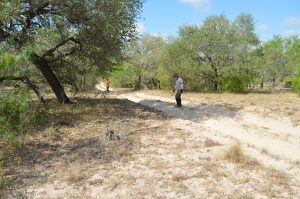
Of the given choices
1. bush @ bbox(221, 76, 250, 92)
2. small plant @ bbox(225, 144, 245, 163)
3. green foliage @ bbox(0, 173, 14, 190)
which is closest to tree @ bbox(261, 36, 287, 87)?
bush @ bbox(221, 76, 250, 92)

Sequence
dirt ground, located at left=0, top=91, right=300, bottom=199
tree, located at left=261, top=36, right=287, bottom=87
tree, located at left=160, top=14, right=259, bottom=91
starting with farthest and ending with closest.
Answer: tree, located at left=261, top=36, right=287, bottom=87
tree, located at left=160, top=14, right=259, bottom=91
dirt ground, located at left=0, top=91, right=300, bottom=199

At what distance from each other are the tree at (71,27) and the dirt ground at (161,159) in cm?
470

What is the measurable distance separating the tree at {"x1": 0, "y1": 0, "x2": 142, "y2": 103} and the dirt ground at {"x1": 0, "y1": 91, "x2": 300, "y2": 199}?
4.70 meters

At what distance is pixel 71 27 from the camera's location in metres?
20.1

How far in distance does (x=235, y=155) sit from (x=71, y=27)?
13371 millimetres

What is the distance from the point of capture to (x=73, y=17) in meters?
18.9

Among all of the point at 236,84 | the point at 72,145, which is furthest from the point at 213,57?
the point at 72,145

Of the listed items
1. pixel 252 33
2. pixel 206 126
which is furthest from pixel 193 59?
pixel 206 126

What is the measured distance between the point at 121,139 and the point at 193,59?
82.7 ft

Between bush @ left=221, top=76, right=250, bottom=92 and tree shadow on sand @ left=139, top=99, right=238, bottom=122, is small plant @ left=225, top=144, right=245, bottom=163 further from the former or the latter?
bush @ left=221, top=76, right=250, bottom=92

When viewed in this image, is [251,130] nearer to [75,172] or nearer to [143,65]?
[75,172]

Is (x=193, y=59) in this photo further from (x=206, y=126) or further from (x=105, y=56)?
(x=206, y=126)

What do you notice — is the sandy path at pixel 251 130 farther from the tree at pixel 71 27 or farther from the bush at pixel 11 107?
the bush at pixel 11 107

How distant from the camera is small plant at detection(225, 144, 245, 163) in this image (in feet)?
32.5
